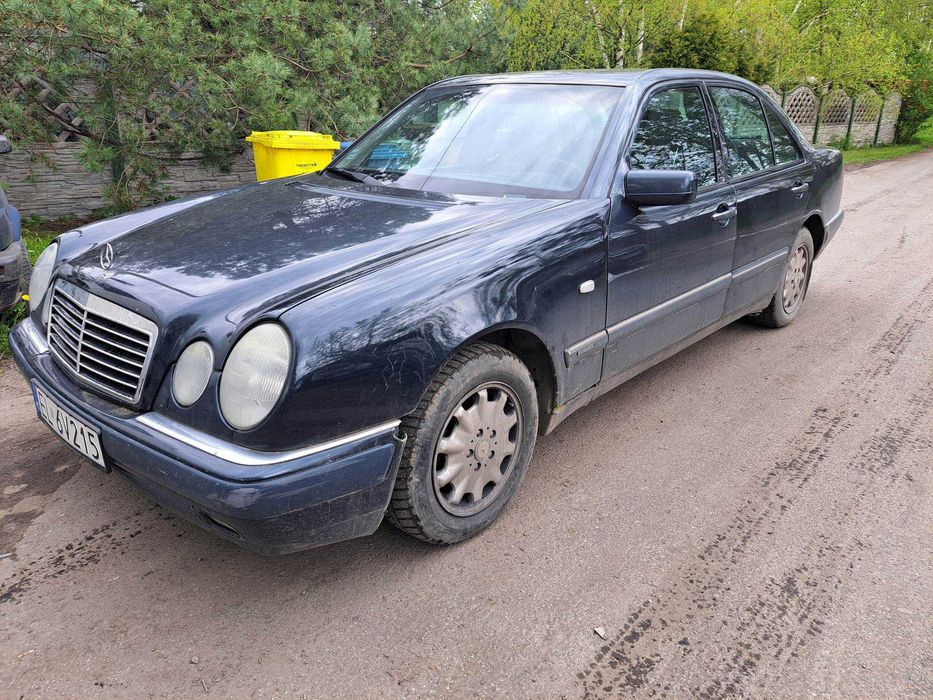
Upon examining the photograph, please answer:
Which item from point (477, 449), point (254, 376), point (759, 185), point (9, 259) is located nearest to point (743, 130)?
point (759, 185)

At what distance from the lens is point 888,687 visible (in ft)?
6.72

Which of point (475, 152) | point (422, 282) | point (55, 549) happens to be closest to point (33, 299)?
point (55, 549)

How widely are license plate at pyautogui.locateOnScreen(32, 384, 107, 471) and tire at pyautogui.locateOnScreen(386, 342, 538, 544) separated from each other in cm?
93

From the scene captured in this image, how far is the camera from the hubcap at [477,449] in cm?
248

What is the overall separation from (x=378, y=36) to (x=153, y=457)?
22.6 ft

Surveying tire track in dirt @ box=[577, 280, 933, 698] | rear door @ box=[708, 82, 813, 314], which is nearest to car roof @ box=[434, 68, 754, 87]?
rear door @ box=[708, 82, 813, 314]

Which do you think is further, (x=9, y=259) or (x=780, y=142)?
(x=780, y=142)

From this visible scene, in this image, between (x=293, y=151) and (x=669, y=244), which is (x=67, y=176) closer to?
(x=293, y=151)

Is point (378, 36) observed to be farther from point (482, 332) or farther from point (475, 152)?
point (482, 332)

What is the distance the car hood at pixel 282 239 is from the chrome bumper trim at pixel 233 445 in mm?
405

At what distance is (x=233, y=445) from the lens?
2041 mm

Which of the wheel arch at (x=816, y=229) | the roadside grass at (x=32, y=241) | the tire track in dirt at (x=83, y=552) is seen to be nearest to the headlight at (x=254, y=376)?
the tire track in dirt at (x=83, y=552)

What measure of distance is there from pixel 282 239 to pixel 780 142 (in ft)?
10.7

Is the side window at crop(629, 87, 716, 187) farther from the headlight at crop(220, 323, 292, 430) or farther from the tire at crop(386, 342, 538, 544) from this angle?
the headlight at crop(220, 323, 292, 430)
